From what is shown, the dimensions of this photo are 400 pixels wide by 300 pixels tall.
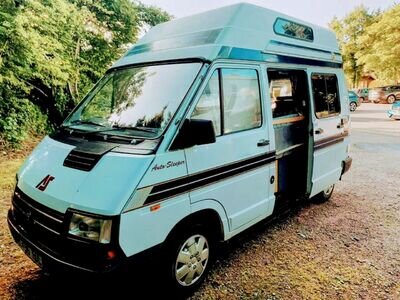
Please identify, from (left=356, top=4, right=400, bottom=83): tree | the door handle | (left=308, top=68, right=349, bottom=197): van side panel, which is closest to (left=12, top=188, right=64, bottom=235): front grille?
the door handle

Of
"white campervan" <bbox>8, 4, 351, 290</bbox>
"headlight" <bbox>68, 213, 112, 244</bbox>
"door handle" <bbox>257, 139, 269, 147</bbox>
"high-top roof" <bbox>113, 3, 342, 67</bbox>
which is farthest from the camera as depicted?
"door handle" <bbox>257, 139, 269, 147</bbox>

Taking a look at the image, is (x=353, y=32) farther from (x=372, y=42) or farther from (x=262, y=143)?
(x=262, y=143)

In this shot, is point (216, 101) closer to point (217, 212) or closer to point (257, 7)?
point (217, 212)

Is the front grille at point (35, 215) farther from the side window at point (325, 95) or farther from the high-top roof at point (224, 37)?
the side window at point (325, 95)

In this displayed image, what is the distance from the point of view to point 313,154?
14.7 feet

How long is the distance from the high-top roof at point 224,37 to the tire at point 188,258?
1705 millimetres

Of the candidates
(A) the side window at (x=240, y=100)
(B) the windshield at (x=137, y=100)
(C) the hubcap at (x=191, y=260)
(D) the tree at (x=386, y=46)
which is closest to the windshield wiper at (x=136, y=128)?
(B) the windshield at (x=137, y=100)

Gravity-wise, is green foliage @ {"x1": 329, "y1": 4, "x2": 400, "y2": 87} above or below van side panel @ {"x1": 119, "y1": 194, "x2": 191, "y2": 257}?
above

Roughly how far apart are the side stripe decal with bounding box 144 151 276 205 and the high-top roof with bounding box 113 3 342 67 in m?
1.10

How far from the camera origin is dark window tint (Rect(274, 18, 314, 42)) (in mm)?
3979

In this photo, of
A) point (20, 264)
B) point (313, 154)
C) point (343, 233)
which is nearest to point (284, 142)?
point (313, 154)

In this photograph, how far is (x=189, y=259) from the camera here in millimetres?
2953

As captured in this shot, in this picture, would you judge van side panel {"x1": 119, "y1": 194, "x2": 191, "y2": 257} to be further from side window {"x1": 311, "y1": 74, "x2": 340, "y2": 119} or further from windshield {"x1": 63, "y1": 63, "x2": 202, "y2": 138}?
side window {"x1": 311, "y1": 74, "x2": 340, "y2": 119}

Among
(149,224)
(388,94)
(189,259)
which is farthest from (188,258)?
(388,94)
